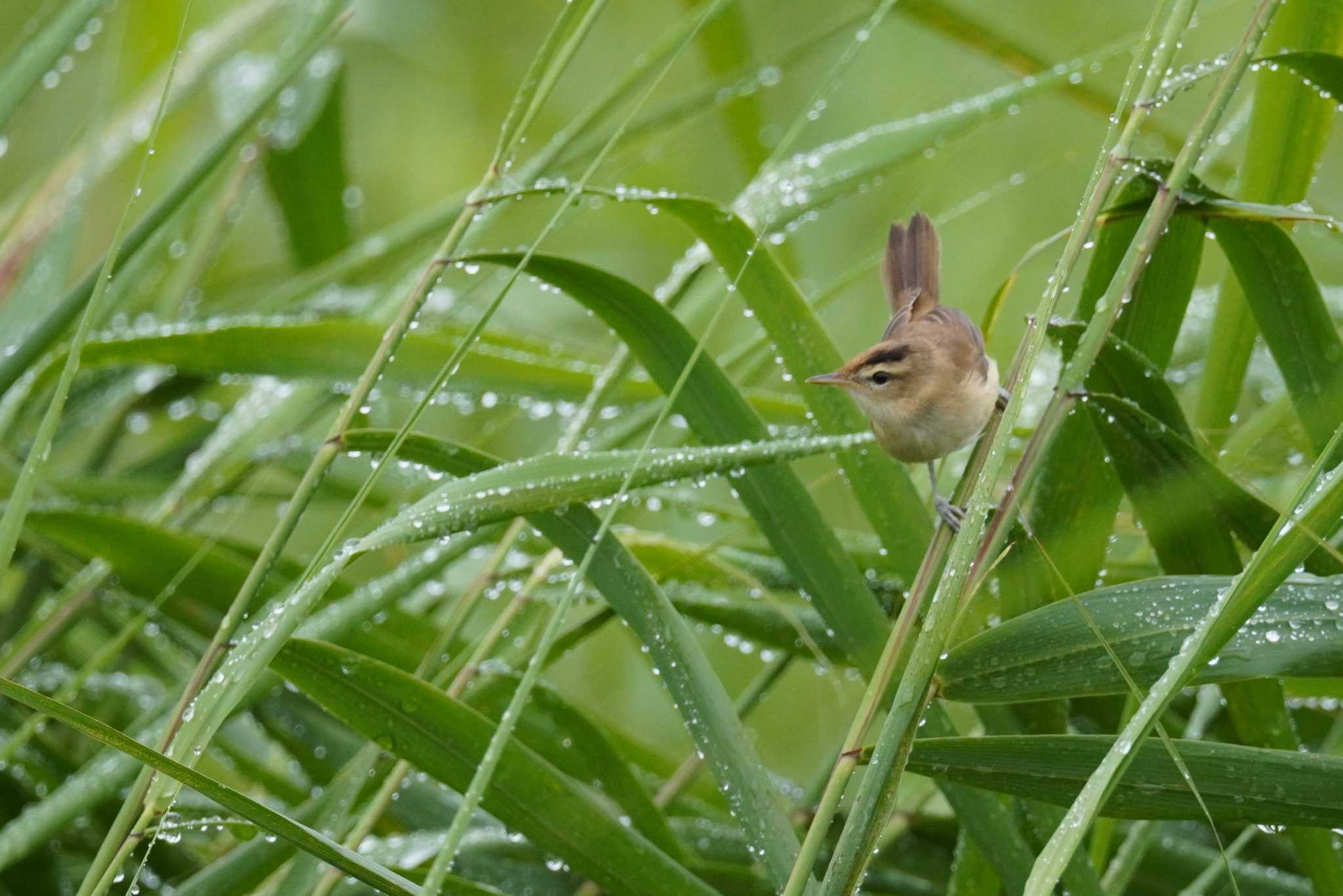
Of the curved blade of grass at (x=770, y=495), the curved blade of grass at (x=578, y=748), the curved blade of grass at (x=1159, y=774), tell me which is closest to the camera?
the curved blade of grass at (x=1159, y=774)

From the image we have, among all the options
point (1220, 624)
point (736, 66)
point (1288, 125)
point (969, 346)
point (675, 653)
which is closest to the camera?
point (1220, 624)

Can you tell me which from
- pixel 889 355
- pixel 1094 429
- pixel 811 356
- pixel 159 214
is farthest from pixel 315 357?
pixel 1094 429

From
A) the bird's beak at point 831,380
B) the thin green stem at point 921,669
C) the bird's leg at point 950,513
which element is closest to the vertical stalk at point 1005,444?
the thin green stem at point 921,669

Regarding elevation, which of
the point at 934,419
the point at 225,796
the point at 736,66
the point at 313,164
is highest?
the point at 736,66

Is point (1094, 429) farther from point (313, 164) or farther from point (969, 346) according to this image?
point (313, 164)

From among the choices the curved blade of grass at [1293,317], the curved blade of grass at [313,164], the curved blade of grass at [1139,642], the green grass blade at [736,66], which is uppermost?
the green grass blade at [736,66]

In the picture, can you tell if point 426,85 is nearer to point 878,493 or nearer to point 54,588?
point 54,588

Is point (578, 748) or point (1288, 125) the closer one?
point (1288, 125)

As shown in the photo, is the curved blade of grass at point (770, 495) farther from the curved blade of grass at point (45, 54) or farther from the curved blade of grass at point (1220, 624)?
the curved blade of grass at point (45, 54)
